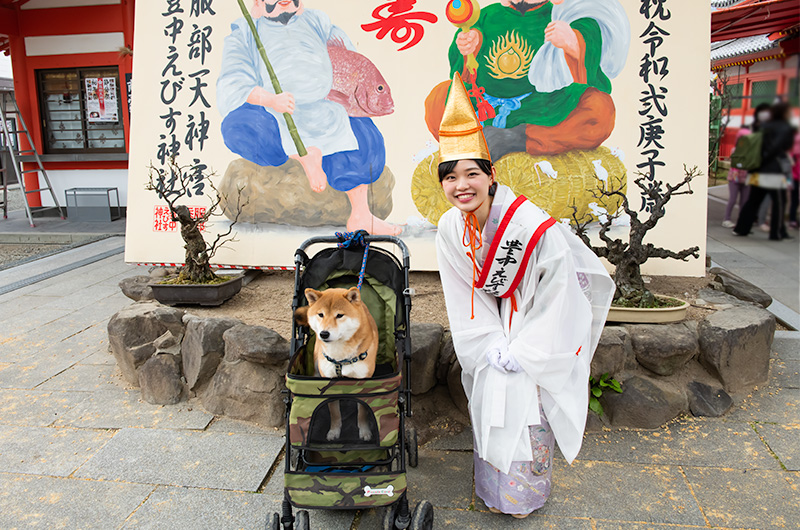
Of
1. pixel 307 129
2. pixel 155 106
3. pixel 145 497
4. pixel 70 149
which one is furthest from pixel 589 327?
pixel 70 149

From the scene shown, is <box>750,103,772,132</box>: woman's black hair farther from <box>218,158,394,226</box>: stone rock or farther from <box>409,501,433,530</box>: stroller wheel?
<box>218,158,394,226</box>: stone rock

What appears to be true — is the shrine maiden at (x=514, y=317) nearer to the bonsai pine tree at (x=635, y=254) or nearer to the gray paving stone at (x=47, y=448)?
the bonsai pine tree at (x=635, y=254)

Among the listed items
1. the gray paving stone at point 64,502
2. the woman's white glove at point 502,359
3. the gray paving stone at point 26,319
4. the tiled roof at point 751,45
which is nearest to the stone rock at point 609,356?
the woman's white glove at point 502,359

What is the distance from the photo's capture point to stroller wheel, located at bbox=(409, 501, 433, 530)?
7.85 ft

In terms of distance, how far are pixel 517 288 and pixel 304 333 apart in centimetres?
116

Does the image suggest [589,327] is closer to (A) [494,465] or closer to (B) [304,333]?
(A) [494,465]

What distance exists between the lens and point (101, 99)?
9938mm

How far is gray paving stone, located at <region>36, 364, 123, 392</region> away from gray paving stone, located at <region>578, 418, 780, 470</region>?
130 inches

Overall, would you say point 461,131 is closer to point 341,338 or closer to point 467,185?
point 467,185

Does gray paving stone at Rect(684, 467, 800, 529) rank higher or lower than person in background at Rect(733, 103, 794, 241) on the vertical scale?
lower

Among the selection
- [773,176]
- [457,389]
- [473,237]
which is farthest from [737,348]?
[773,176]

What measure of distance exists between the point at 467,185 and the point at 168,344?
2615mm

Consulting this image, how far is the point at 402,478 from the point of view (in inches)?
93.7

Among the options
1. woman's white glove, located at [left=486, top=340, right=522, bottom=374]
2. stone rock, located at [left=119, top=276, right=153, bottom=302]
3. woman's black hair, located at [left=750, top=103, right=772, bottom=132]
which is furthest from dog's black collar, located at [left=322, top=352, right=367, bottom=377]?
stone rock, located at [left=119, top=276, right=153, bottom=302]
